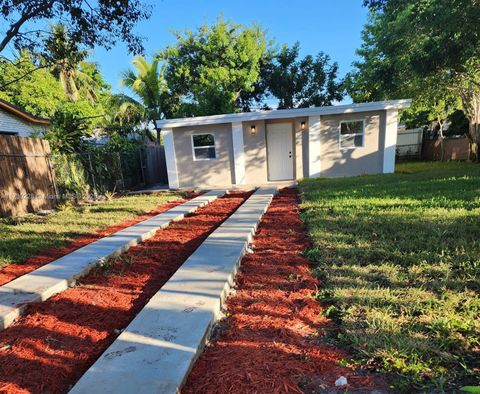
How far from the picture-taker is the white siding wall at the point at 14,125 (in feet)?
38.4

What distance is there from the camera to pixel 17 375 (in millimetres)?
1886

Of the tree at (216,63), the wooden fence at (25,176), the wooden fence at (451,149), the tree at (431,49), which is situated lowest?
the wooden fence at (451,149)

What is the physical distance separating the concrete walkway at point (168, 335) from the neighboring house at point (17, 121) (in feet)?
35.6

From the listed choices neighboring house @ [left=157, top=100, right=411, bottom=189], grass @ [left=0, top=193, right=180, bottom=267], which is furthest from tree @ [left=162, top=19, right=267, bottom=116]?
grass @ [left=0, top=193, right=180, bottom=267]

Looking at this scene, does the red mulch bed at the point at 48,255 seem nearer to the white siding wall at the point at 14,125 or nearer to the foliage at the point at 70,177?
the foliage at the point at 70,177

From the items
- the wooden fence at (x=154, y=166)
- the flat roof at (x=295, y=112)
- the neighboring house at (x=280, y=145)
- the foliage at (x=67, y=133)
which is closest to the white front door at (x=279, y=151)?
the neighboring house at (x=280, y=145)

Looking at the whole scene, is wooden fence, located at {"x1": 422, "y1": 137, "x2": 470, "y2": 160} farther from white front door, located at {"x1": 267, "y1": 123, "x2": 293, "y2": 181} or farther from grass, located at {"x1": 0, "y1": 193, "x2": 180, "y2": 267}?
grass, located at {"x1": 0, "y1": 193, "x2": 180, "y2": 267}

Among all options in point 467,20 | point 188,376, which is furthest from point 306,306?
point 467,20

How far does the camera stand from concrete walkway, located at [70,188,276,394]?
1.66m

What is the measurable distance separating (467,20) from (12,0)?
31.3ft

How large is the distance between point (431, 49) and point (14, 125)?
15.0 m

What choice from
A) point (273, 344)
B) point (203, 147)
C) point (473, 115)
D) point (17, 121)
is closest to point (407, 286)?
point (273, 344)

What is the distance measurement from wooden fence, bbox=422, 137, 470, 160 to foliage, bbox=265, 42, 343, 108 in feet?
21.6

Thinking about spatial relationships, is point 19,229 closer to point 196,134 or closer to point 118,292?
point 118,292
